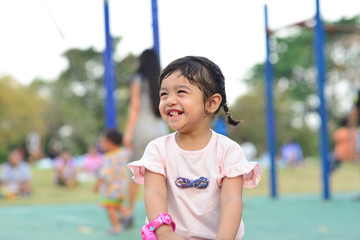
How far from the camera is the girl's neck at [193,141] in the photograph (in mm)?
1858

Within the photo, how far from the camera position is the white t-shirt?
1.79 meters

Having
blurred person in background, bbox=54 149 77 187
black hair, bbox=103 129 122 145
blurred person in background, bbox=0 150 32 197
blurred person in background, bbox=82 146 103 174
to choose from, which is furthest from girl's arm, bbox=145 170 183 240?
blurred person in background, bbox=82 146 103 174

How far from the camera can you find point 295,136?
101ft

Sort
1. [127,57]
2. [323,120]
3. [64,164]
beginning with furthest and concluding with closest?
[127,57]
[64,164]
[323,120]

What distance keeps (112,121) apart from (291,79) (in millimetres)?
27278

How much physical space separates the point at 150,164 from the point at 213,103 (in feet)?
1.10

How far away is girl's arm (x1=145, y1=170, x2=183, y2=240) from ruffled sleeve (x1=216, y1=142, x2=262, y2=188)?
0.70ft

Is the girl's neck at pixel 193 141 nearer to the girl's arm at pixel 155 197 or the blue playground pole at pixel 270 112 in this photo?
the girl's arm at pixel 155 197

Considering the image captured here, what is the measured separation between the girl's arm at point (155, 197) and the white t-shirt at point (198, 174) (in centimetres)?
3

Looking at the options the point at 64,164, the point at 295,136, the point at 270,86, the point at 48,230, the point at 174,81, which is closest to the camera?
the point at 174,81

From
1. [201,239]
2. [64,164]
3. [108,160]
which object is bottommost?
[64,164]

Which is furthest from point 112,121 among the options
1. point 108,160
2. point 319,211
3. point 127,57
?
point 127,57

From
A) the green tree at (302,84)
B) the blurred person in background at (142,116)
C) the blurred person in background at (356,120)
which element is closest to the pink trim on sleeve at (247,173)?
the blurred person in background at (142,116)

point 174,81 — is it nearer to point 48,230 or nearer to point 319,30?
point 48,230
